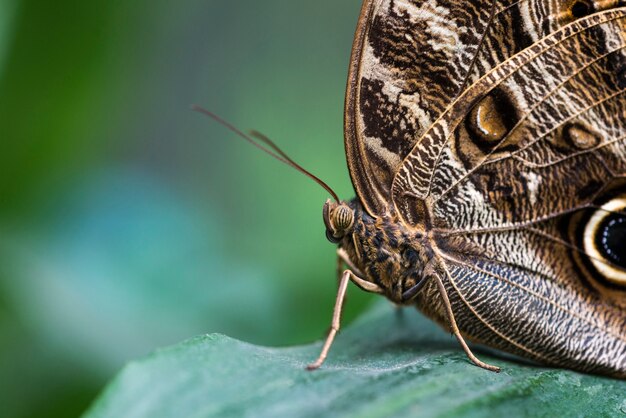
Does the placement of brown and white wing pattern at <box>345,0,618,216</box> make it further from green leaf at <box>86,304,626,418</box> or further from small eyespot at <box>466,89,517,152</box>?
green leaf at <box>86,304,626,418</box>

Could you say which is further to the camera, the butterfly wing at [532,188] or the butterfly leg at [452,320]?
the butterfly wing at [532,188]

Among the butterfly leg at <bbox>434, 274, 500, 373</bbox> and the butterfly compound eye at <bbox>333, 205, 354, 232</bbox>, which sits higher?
the butterfly compound eye at <bbox>333, 205, 354, 232</bbox>

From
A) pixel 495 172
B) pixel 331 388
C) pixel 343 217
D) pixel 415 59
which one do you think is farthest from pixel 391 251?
pixel 331 388

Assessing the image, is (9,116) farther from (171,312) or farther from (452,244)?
(452,244)

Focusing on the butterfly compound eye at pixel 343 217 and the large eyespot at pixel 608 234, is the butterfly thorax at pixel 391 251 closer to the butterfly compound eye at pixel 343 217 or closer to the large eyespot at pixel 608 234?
the butterfly compound eye at pixel 343 217

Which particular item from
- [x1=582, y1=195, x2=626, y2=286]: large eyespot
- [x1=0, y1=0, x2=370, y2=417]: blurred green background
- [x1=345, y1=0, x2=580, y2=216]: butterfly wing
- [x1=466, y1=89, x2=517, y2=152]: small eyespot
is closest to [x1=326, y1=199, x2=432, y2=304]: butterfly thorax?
[x1=345, y1=0, x2=580, y2=216]: butterfly wing

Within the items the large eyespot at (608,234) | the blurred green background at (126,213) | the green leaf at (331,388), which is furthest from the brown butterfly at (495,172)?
the blurred green background at (126,213)

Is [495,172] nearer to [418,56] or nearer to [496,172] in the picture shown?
[496,172]
